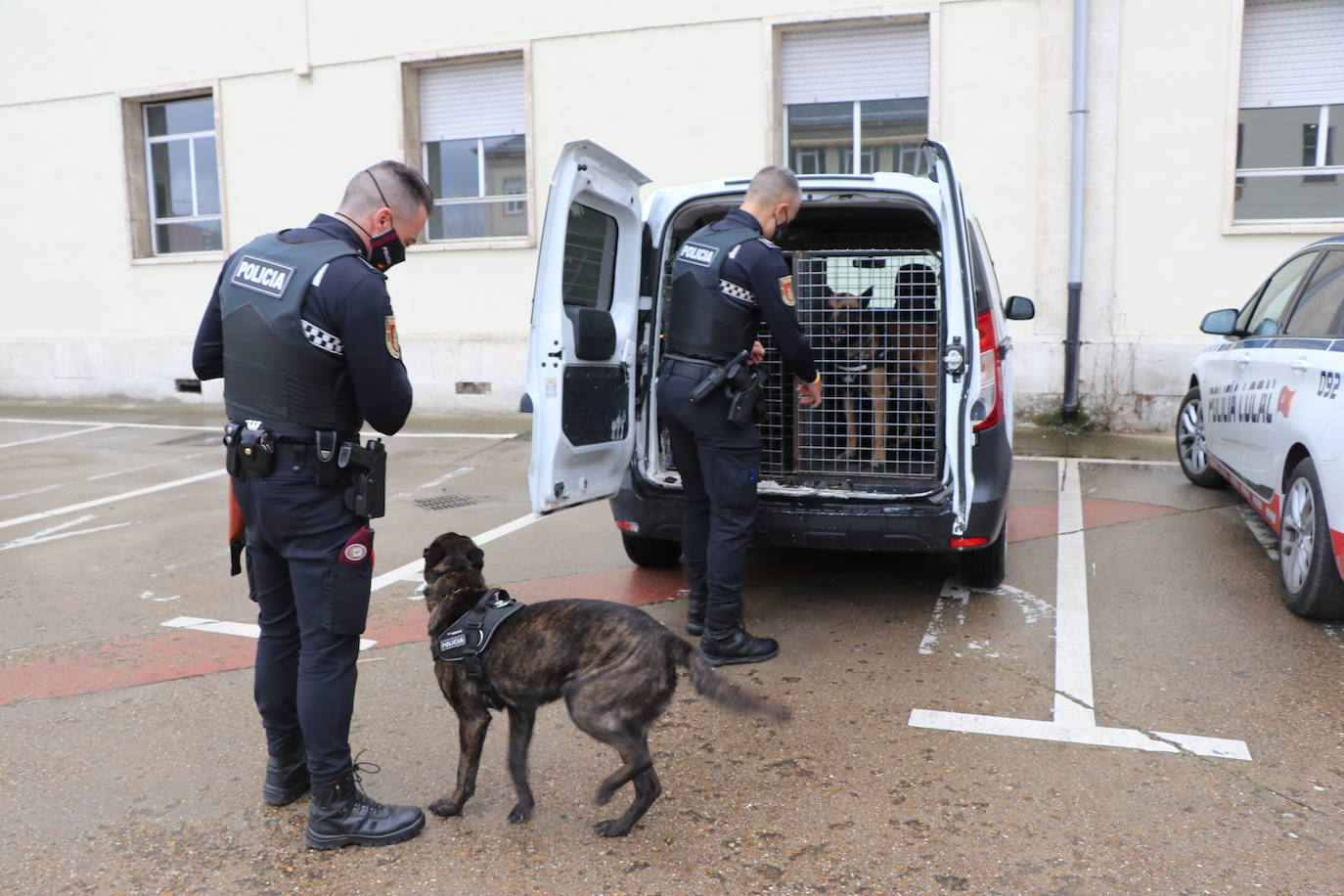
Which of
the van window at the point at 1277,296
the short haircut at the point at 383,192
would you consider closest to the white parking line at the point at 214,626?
the short haircut at the point at 383,192

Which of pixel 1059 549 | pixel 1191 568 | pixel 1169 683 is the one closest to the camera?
pixel 1169 683

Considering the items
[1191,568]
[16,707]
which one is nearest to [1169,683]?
[1191,568]

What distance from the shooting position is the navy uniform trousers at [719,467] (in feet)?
13.6

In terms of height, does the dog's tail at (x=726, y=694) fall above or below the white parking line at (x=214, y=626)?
above

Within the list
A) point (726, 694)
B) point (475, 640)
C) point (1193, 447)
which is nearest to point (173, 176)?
point (1193, 447)

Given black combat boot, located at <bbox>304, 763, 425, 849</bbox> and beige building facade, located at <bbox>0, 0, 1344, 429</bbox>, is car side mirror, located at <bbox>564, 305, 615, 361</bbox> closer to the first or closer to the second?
black combat boot, located at <bbox>304, 763, 425, 849</bbox>

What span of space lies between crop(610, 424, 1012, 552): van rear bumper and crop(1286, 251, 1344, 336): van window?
1.46 m

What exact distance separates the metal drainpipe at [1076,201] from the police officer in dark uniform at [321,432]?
27.6ft

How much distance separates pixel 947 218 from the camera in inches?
166

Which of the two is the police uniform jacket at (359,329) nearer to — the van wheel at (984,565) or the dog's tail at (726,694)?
the dog's tail at (726,694)

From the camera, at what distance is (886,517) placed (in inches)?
173

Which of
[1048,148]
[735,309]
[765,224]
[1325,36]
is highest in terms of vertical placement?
[1325,36]

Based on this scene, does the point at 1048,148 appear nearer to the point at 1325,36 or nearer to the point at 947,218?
the point at 1325,36

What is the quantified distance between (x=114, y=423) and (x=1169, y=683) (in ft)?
38.1
